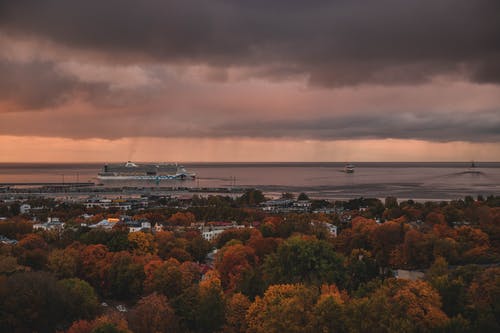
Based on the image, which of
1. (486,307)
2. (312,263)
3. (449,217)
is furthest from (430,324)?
(449,217)

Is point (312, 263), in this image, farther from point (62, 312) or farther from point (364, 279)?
point (62, 312)

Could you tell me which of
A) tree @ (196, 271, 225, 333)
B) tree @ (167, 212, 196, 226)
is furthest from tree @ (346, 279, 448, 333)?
tree @ (167, 212, 196, 226)

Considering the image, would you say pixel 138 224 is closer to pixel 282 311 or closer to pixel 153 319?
pixel 153 319

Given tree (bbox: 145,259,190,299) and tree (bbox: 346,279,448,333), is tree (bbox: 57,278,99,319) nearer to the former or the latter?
tree (bbox: 145,259,190,299)

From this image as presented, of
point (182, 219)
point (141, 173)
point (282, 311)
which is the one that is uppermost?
point (141, 173)

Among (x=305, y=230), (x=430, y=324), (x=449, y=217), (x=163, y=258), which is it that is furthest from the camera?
(x=449, y=217)

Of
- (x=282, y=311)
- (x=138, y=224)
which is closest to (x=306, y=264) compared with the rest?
(x=282, y=311)
